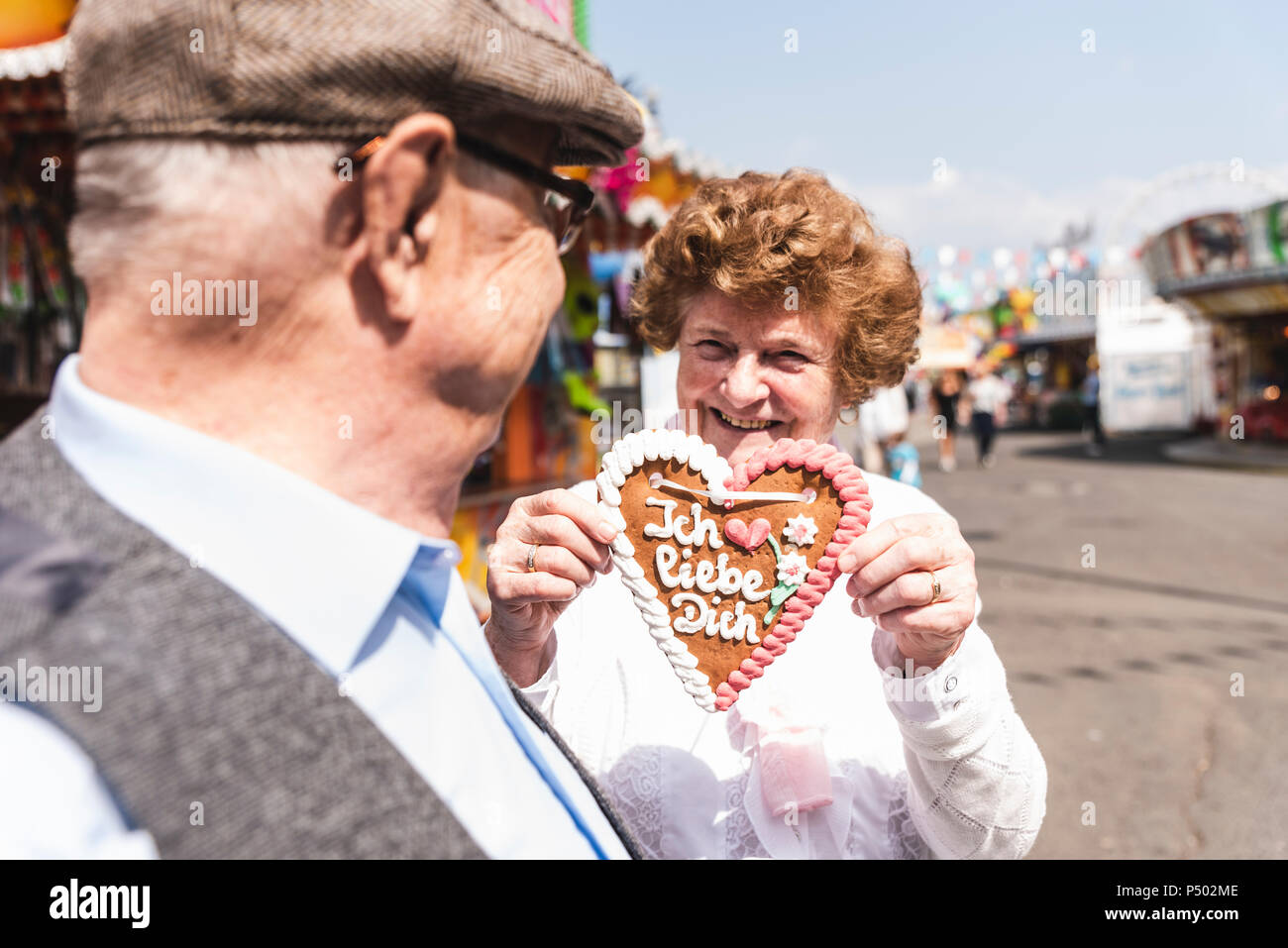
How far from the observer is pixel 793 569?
158cm

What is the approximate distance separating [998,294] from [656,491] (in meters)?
36.8

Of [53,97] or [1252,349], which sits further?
[1252,349]

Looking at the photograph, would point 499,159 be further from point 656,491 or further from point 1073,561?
point 1073,561

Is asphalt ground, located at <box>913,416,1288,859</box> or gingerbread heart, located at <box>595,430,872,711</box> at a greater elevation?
gingerbread heart, located at <box>595,430,872,711</box>

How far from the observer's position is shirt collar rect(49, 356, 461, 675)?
2.48 ft

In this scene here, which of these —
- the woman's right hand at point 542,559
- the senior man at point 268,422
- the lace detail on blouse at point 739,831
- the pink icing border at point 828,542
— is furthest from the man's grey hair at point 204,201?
the lace detail on blouse at point 739,831

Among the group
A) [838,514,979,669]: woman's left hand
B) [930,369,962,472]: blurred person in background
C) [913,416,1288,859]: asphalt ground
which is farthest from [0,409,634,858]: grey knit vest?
[930,369,962,472]: blurred person in background

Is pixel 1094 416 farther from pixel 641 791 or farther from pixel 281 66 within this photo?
pixel 281 66

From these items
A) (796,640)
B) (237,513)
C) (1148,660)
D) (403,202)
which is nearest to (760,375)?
(796,640)

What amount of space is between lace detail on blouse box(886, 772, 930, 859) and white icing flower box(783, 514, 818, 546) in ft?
1.46

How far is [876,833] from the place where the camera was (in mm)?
1605

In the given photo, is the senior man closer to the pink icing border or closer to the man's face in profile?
the man's face in profile

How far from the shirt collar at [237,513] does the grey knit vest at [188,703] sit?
0.02 meters
